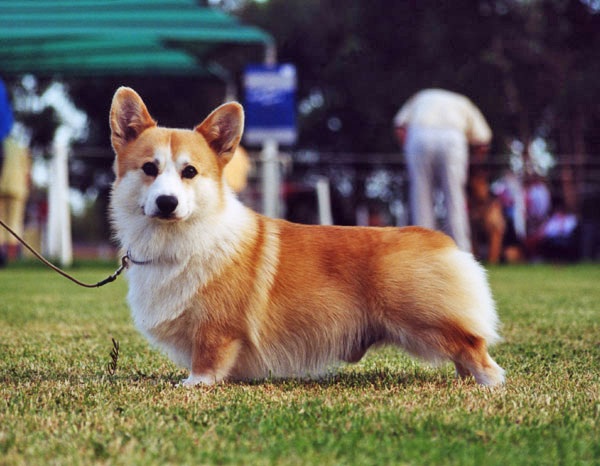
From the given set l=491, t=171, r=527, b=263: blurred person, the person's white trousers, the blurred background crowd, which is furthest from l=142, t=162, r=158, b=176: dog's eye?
l=491, t=171, r=527, b=263: blurred person

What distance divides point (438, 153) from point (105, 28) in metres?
4.10

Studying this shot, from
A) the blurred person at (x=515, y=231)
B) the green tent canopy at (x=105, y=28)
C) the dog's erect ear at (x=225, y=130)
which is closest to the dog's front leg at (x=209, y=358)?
the dog's erect ear at (x=225, y=130)

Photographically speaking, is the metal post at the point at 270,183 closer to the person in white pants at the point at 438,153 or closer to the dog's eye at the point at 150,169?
the person in white pants at the point at 438,153

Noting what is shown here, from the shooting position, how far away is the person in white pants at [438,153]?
7238 mm

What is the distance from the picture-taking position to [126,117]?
3002 mm

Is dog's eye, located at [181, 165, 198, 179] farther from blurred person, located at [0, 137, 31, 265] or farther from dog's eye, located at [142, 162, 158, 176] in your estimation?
blurred person, located at [0, 137, 31, 265]

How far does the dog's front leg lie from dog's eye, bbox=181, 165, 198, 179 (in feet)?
1.90

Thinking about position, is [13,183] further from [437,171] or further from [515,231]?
[515,231]

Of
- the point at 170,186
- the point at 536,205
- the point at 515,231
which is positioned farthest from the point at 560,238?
the point at 170,186

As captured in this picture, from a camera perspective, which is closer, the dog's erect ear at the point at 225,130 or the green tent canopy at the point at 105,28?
the dog's erect ear at the point at 225,130

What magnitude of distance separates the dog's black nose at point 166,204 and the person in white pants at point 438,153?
4736 mm

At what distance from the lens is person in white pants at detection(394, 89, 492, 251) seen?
7.24m

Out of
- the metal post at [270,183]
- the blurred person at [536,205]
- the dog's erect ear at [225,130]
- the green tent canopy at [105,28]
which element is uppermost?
the green tent canopy at [105,28]

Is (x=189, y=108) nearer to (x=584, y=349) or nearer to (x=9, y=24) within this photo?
(x=9, y=24)
